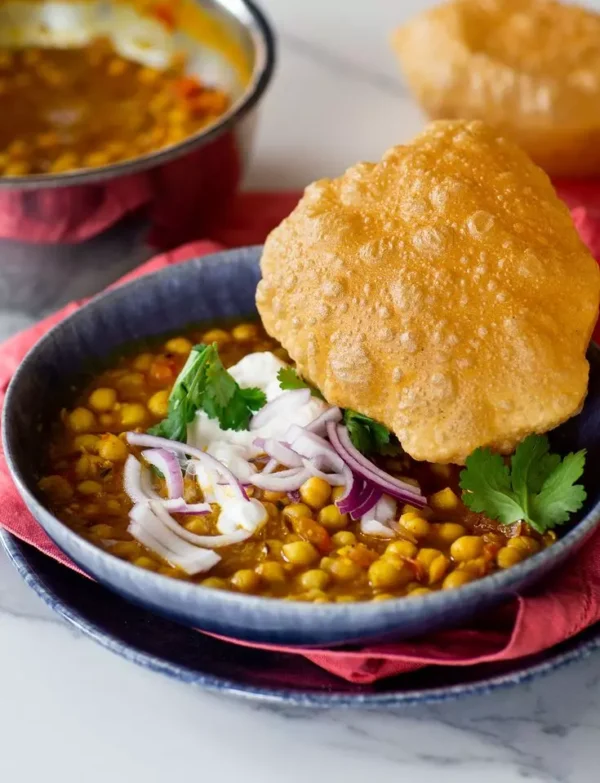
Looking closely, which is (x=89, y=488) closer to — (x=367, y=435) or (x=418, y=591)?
(x=367, y=435)

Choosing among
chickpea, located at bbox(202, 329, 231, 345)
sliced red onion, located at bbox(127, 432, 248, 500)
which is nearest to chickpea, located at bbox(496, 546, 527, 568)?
sliced red onion, located at bbox(127, 432, 248, 500)

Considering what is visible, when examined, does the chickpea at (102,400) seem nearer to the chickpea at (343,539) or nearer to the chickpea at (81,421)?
the chickpea at (81,421)

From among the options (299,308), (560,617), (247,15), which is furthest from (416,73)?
(560,617)

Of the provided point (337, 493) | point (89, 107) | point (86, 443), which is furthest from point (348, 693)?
point (89, 107)

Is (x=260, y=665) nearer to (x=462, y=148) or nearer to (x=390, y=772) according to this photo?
(x=390, y=772)

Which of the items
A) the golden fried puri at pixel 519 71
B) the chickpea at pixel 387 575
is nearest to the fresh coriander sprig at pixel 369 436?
the chickpea at pixel 387 575

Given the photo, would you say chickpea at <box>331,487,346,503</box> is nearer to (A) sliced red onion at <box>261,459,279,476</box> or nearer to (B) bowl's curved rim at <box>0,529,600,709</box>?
(A) sliced red onion at <box>261,459,279,476</box>

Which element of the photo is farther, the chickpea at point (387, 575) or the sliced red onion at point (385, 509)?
the sliced red onion at point (385, 509)
